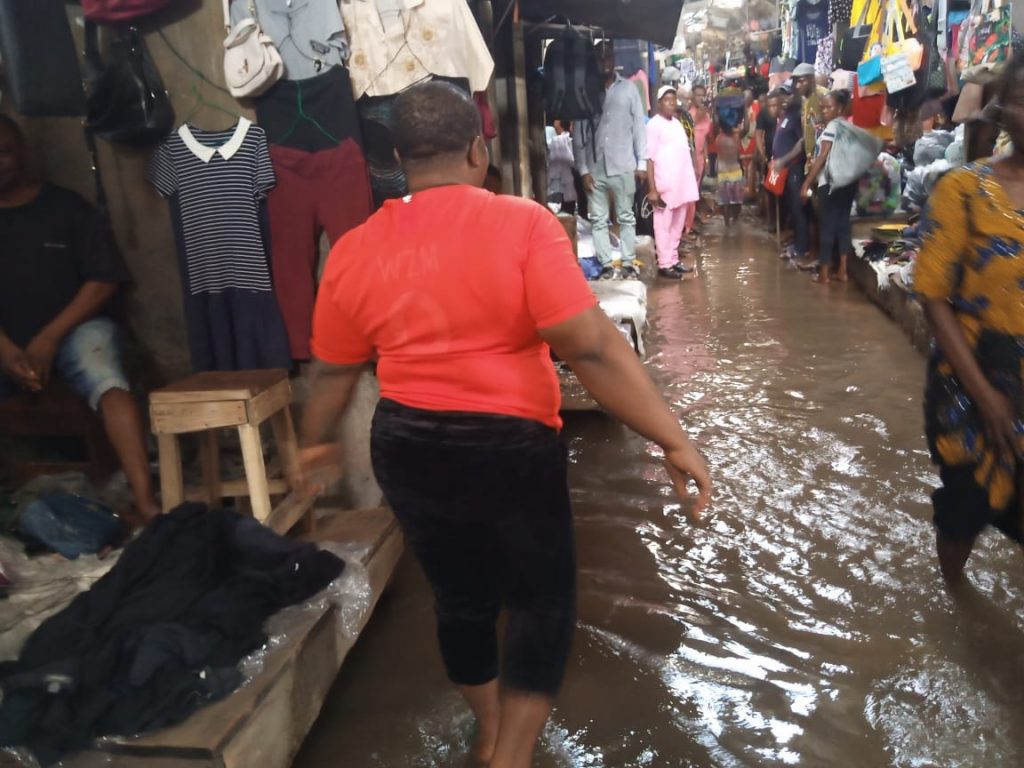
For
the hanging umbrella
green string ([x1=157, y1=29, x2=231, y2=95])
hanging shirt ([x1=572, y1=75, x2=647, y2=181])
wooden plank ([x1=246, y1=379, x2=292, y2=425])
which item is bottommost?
wooden plank ([x1=246, y1=379, x2=292, y2=425])

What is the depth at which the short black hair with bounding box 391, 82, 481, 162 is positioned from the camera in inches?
64.6

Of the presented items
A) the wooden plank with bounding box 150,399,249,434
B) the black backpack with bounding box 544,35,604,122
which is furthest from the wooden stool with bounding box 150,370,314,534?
the black backpack with bounding box 544,35,604,122

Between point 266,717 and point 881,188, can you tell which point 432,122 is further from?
point 881,188

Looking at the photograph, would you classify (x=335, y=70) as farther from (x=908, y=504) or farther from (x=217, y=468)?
(x=908, y=504)

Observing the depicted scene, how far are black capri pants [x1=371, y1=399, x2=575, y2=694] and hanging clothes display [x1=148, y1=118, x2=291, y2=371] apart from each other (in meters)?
1.86

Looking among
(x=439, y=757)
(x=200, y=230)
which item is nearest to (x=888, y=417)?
(x=439, y=757)

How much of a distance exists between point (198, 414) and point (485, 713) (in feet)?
4.62

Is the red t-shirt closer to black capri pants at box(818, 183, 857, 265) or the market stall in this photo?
the market stall

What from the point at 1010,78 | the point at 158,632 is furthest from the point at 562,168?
the point at 158,632

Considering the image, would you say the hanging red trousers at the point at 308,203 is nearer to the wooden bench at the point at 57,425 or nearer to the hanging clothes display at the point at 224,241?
the hanging clothes display at the point at 224,241

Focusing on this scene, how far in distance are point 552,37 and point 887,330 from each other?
3.45 metres

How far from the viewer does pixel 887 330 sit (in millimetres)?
6418

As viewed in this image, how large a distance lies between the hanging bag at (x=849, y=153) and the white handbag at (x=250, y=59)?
585 centimetres

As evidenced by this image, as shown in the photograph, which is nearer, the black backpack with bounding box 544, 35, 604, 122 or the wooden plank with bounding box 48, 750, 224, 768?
the wooden plank with bounding box 48, 750, 224, 768
